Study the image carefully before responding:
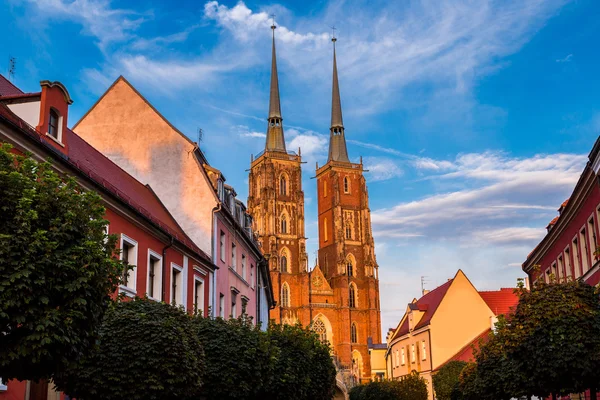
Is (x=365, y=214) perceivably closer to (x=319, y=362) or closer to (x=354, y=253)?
(x=354, y=253)

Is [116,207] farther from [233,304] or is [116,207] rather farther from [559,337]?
[233,304]

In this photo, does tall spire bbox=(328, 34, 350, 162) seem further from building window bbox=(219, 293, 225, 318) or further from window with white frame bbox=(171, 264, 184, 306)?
window with white frame bbox=(171, 264, 184, 306)

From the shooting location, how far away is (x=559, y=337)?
17531mm

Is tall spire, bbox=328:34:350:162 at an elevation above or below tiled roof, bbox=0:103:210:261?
above

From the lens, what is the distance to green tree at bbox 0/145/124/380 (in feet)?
32.3

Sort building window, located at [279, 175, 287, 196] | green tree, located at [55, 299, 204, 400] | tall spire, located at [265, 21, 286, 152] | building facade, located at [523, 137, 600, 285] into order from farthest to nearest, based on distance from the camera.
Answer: tall spire, located at [265, 21, 286, 152], building window, located at [279, 175, 287, 196], building facade, located at [523, 137, 600, 285], green tree, located at [55, 299, 204, 400]

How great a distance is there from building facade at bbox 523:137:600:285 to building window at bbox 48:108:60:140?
13.8 m

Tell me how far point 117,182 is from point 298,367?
9099 mm

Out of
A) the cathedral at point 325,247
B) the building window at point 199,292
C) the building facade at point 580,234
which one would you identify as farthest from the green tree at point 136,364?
the cathedral at point 325,247

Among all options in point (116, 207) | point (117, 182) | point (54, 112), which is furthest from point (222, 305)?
point (54, 112)

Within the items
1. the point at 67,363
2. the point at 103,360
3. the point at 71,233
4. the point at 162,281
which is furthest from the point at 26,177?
the point at 162,281

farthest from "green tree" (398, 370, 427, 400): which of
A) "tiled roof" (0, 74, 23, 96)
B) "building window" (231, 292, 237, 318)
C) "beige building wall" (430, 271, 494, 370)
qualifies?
"tiled roof" (0, 74, 23, 96)

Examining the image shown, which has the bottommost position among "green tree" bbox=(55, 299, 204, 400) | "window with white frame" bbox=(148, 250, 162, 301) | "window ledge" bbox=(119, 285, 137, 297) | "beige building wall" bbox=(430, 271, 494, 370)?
"green tree" bbox=(55, 299, 204, 400)

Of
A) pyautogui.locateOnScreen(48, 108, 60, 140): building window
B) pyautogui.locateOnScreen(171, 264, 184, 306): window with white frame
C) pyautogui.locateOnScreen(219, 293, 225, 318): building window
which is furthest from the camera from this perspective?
pyautogui.locateOnScreen(219, 293, 225, 318): building window
